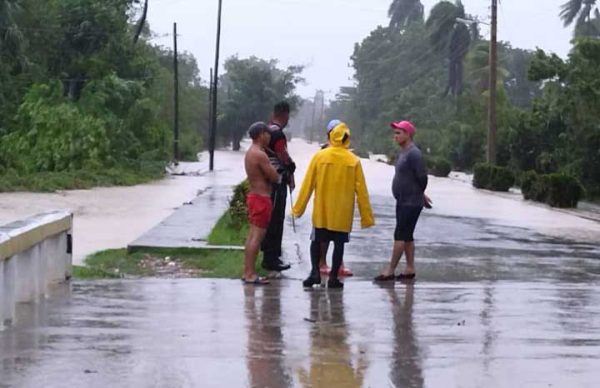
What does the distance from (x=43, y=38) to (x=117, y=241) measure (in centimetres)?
3508

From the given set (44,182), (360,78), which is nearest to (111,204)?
(44,182)

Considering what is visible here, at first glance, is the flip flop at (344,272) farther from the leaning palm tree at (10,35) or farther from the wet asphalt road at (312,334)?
the leaning palm tree at (10,35)

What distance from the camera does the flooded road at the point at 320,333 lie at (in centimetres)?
636

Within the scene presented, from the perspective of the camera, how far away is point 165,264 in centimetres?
1265

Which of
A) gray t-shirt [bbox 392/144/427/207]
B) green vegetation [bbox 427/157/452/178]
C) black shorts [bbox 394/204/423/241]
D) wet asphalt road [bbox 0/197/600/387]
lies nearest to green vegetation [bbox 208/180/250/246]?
wet asphalt road [bbox 0/197/600/387]

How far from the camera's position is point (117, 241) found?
17.6 meters

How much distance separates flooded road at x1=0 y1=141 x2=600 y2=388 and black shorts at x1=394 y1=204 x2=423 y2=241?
56cm

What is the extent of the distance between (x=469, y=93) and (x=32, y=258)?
189 feet

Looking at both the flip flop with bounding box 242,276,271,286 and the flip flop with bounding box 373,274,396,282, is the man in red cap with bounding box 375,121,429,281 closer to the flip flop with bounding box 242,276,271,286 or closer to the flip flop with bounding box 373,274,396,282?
the flip flop with bounding box 373,274,396,282

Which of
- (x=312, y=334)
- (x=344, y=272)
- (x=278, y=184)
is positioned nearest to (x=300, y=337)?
(x=312, y=334)

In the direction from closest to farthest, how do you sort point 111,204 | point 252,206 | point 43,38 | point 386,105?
point 252,206
point 111,204
point 43,38
point 386,105

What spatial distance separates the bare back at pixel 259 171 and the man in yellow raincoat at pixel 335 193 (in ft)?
1.15

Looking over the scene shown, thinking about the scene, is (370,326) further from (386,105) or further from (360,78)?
(360,78)

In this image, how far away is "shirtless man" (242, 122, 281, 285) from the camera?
1019 cm
